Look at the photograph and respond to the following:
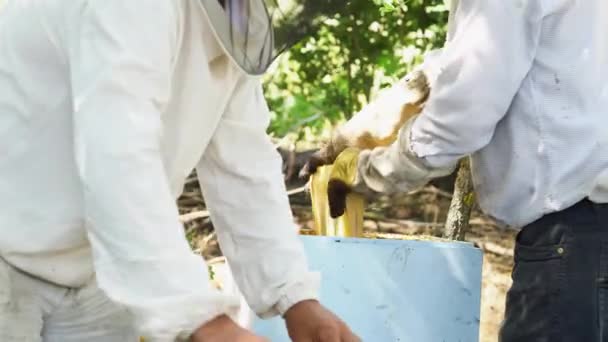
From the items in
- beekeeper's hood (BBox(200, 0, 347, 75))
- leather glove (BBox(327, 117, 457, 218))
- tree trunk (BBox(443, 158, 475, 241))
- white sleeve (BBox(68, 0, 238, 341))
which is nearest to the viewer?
white sleeve (BBox(68, 0, 238, 341))

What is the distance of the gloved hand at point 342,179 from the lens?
3.02m

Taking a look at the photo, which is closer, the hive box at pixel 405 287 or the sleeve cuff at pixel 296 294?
the sleeve cuff at pixel 296 294

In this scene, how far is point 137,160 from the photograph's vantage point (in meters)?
1.45

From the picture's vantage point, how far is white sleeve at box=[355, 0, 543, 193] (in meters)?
2.46

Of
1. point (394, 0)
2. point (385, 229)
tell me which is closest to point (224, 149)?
point (394, 0)

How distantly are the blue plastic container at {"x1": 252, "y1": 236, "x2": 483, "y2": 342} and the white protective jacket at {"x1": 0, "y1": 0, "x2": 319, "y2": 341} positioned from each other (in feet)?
3.35

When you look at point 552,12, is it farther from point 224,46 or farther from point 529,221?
point 224,46

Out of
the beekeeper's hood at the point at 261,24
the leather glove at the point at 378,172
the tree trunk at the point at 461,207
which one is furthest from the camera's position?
the tree trunk at the point at 461,207

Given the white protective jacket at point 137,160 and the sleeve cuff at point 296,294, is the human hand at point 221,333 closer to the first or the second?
the white protective jacket at point 137,160

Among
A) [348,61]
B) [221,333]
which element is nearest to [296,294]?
[221,333]

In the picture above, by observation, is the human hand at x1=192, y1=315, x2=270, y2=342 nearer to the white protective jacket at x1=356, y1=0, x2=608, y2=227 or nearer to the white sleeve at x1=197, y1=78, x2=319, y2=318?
the white sleeve at x1=197, y1=78, x2=319, y2=318

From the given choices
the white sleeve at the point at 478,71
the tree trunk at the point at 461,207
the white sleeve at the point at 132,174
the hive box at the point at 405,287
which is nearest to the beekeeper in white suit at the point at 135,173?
the white sleeve at the point at 132,174

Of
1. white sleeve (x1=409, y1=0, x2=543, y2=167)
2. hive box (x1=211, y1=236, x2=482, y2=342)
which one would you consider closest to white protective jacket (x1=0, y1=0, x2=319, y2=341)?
white sleeve (x1=409, y1=0, x2=543, y2=167)

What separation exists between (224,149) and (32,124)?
0.39m
